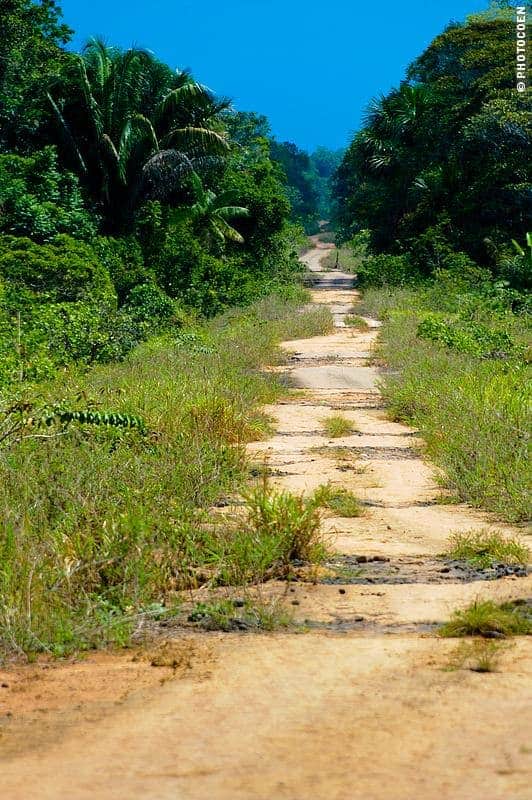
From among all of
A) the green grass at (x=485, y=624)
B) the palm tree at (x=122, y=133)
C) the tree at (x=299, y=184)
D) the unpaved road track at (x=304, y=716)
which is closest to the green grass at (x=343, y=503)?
the unpaved road track at (x=304, y=716)

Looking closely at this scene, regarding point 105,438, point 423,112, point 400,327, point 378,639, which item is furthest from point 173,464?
point 423,112

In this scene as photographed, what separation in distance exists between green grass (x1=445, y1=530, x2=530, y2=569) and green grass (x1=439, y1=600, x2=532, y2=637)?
998mm

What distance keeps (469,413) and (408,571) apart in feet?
11.9

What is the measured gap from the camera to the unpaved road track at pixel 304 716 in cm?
293

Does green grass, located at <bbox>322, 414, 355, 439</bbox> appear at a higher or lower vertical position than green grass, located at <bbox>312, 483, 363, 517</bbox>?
higher

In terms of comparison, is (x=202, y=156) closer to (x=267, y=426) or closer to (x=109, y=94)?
(x=109, y=94)

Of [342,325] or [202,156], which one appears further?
[202,156]

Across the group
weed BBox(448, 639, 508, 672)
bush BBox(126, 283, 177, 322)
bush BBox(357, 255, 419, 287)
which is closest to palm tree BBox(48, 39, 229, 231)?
bush BBox(126, 283, 177, 322)

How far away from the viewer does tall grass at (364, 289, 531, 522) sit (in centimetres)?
686

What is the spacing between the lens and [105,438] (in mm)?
7574

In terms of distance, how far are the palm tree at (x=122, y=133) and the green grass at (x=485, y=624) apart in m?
20.9

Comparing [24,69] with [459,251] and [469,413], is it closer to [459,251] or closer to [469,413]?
[459,251]

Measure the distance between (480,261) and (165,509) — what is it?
2433cm

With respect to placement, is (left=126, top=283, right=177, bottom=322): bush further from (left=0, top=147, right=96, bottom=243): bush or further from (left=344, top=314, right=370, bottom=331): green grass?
(left=344, top=314, right=370, bottom=331): green grass
